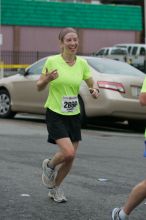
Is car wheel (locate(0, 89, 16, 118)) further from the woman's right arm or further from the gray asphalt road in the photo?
the woman's right arm

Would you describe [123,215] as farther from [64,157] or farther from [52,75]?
[52,75]

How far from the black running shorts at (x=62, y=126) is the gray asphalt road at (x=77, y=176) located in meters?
0.68

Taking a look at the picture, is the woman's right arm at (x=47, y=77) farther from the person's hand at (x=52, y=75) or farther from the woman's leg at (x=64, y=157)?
the woman's leg at (x=64, y=157)

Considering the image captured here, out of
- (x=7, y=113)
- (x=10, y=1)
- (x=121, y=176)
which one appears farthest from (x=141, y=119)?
(x=10, y=1)

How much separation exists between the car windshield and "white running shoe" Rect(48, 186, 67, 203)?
7168 millimetres

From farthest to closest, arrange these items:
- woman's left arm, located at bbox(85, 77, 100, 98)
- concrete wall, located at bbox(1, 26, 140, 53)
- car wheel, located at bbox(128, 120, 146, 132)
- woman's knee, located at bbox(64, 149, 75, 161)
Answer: concrete wall, located at bbox(1, 26, 140, 53) → car wheel, located at bbox(128, 120, 146, 132) → woman's left arm, located at bbox(85, 77, 100, 98) → woman's knee, located at bbox(64, 149, 75, 161)

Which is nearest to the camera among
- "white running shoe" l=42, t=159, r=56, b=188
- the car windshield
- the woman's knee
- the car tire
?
the woman's knee

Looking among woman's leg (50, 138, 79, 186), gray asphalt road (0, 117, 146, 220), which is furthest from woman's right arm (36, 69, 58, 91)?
gray asphalt road (0, 117, 146, 220)

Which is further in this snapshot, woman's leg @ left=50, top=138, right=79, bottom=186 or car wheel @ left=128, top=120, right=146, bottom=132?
car wheel @ left=128, top=120, right=146, bottom=132

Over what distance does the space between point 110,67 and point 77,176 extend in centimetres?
621

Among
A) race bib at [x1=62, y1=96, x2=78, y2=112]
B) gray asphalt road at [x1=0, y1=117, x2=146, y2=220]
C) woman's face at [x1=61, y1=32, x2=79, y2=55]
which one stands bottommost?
gray asphalt road at [x1=0, y1=117, x2=146, y2=220]

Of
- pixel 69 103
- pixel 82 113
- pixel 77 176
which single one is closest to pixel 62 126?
pixel 69 103

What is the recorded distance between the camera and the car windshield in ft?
46.2

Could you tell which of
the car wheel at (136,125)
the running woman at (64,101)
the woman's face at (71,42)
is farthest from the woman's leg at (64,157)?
the car wheel at (136,125)
